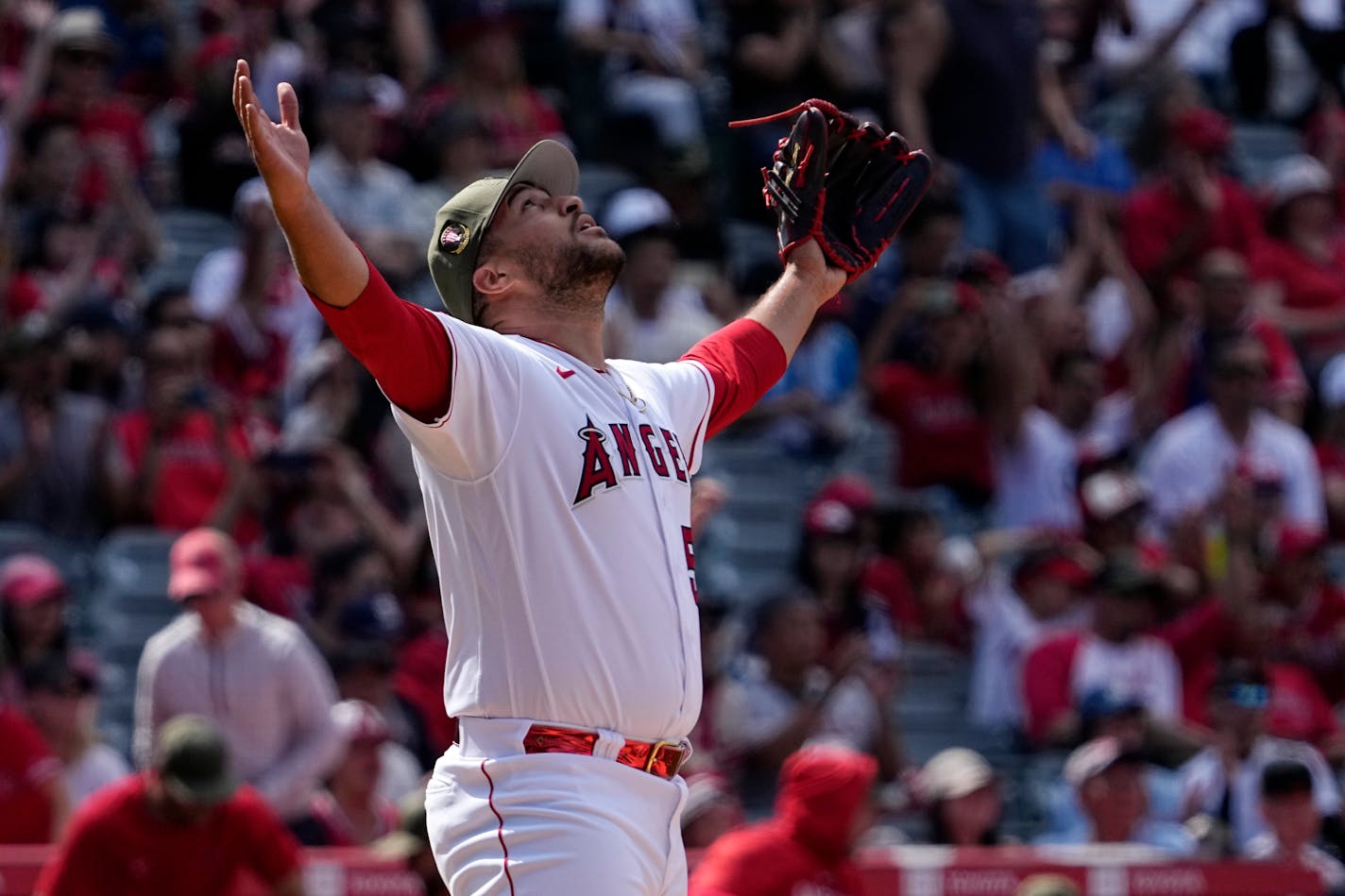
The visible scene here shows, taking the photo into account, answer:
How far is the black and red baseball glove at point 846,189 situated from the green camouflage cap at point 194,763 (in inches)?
98.4

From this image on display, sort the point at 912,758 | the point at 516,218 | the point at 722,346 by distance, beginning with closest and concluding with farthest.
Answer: the point at 516,218 → the point at 722,346 → the point at 912,758

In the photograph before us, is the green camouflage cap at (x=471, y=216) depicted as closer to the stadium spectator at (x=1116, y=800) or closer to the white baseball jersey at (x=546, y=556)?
the white baseball jersey at (x=546, y=556)

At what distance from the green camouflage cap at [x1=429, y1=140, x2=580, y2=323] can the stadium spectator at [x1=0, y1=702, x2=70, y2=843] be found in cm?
371

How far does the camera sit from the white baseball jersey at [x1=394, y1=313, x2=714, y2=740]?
11.6 feet

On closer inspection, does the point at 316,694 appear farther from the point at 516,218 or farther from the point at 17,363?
the point at 516,218

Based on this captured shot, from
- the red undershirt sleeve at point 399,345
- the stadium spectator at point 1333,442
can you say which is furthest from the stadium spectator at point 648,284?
the red undershirt sleeve at point 399,345

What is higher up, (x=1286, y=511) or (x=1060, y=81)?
(x=1060, y=81)

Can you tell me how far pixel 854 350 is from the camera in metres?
10.2

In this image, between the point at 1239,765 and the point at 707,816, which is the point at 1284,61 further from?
the point at 707,816

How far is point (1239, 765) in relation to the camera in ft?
26.7

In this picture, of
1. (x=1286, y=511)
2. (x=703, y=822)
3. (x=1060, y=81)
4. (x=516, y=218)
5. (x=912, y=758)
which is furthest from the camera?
(x=1060, y=81)

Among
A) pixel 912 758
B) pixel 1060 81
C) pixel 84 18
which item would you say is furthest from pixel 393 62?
pixel 912 758

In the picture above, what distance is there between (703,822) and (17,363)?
10.7 feet

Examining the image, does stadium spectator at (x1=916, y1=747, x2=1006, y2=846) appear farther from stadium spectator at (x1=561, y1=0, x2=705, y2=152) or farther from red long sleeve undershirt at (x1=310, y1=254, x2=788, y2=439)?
red long sleeve undershirt at (x1=310, y1=254, x2=788, y2=439)
